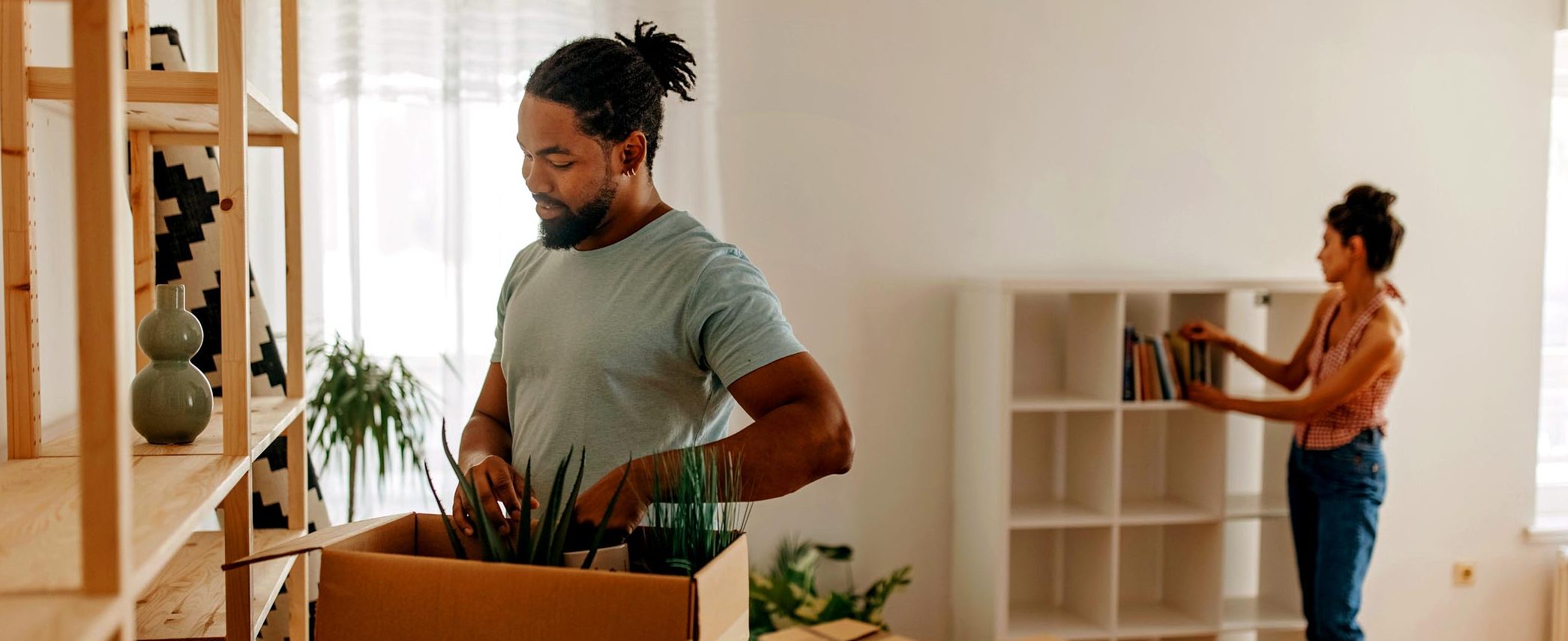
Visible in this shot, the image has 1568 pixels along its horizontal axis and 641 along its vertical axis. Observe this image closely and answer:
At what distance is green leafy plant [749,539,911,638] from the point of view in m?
3.27

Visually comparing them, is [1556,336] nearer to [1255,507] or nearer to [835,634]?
[1255,507]

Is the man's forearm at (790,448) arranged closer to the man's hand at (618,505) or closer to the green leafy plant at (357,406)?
the man's hand at (618,505)

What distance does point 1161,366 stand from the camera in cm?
336

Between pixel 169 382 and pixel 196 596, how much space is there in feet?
1.15

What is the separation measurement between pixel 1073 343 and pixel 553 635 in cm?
294

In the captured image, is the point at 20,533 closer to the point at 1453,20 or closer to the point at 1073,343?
the point at 1073,343

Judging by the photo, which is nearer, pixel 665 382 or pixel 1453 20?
pixel 665 382

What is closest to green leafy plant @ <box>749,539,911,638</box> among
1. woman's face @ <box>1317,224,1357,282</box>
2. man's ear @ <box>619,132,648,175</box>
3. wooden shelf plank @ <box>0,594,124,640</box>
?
woman's face @ <box>1317,224,1357,282</box>

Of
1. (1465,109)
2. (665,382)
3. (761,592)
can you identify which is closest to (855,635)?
(761,592)

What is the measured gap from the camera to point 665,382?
1.49 metres

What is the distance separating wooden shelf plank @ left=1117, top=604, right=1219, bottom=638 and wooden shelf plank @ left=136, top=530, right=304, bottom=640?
8.52 feet

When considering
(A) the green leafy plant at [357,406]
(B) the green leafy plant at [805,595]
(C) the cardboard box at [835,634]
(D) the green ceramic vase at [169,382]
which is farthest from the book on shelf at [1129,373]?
(D) the green ceramic vase at [169,382]

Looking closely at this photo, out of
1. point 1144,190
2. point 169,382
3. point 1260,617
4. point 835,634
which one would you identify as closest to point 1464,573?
point 1260,617

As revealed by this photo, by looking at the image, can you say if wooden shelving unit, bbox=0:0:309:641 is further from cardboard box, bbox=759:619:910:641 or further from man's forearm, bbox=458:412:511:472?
cardboard box, bbox=759:619:910:641
